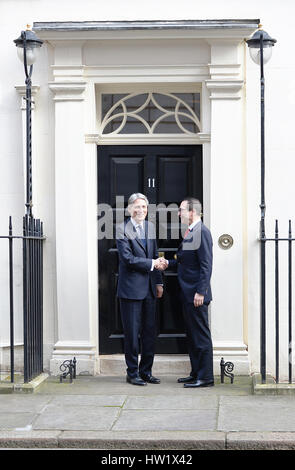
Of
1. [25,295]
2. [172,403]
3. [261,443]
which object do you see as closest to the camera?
[261,443]

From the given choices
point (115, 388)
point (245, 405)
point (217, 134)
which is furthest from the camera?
point (217, 134)

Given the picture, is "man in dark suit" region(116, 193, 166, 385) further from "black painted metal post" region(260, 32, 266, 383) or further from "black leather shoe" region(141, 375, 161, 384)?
"black painted metal post" region(260, 32, 266, 383)

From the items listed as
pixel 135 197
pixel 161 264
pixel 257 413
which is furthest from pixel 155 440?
pixel 135 197

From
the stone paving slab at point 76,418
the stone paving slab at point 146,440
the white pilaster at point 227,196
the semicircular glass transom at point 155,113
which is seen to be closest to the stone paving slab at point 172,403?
the stone paving slab at point 76,418

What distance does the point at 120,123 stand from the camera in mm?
10609

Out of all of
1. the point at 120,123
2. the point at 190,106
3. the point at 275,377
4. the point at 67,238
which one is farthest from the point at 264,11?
the point at 275,377

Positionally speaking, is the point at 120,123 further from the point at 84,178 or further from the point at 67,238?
the point at 67,238

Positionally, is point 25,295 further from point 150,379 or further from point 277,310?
point 277,310

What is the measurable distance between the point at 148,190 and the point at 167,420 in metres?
3.31

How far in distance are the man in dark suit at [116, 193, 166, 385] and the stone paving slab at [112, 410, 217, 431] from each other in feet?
4.68

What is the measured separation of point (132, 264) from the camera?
958cm

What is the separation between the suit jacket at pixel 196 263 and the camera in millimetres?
9438

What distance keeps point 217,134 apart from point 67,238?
205 centimetres

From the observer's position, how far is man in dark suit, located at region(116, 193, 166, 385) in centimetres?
963
